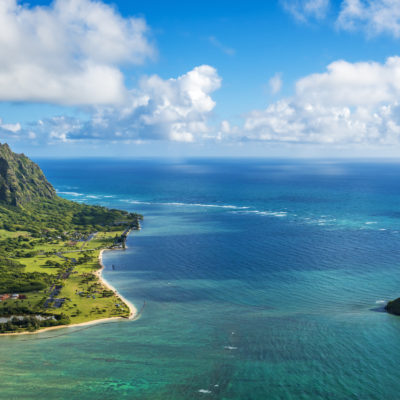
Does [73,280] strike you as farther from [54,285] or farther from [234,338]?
[234,338]

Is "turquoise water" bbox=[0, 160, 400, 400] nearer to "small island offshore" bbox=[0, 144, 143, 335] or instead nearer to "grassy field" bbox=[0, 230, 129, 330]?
"small island offshore" bbox=[0, 144, 143, 335]

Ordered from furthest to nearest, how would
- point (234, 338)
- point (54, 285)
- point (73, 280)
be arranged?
1. point (73, 280)
2. point (54, 285)
3. point (234, 338)

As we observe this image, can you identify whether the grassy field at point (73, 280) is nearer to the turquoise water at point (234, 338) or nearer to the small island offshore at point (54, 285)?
the small island offshore at point (54, 285)

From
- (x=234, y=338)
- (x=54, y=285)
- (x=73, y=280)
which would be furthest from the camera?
(x=73, y=280)

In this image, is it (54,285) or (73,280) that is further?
(73,280)

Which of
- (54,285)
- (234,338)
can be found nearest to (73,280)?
(54,285)

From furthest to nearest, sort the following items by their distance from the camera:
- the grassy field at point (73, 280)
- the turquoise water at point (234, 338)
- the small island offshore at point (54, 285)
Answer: the grassy field at point (73, 280) < the small island offshore at point (54, 285) < the turquoise water at point (234, 338)

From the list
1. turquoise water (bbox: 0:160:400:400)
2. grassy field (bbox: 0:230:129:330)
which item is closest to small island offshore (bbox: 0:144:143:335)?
grassy field (bbox: 0:230:129:330)

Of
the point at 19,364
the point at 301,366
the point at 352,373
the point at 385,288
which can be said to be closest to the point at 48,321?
the point at 19,364

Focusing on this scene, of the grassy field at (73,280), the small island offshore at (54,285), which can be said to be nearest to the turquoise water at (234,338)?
the small island offshore at (54,285)

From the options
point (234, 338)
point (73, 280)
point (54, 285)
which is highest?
point (73, 280)

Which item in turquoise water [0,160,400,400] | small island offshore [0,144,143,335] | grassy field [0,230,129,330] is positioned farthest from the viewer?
grassy field [0,230,129,330]

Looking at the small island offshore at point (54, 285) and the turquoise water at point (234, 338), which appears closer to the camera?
the turquoise water at point (234, 338)
